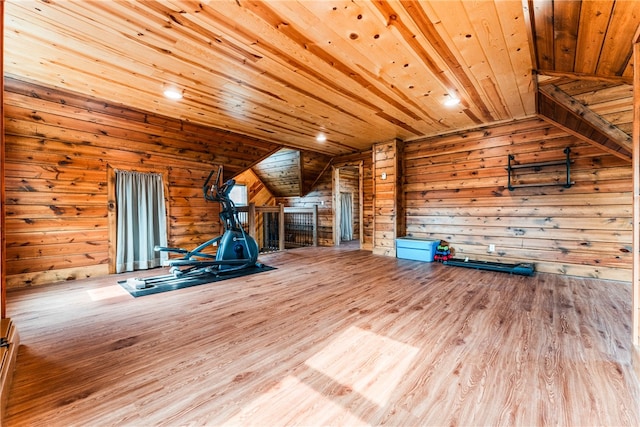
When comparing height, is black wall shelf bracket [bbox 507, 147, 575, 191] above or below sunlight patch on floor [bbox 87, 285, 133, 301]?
above

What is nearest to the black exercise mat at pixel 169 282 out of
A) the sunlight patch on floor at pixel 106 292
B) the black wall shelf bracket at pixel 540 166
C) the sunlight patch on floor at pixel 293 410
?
the sunlight patch on floor at pixel 106 292

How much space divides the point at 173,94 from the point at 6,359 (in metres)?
3.02

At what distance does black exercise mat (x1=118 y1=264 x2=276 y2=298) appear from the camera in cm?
342

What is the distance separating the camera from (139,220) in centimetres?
466

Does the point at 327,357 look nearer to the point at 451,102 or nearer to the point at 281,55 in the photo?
the point at 281,55

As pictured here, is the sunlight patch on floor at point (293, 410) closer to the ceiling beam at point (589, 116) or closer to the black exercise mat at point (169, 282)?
the black exercise mat at point (169, 282)

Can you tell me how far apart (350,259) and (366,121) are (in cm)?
268

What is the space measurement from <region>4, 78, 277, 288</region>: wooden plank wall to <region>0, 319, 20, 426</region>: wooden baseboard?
2436 millimetres

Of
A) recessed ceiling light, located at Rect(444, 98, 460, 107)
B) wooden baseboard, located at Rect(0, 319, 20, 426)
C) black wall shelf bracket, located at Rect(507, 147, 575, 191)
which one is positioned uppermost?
recessed ceiling light, located at Rect(444, 98, 460, 107)

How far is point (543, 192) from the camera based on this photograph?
4.28 m

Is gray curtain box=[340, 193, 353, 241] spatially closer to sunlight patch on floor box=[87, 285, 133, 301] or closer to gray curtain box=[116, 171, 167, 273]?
gray curtain box=[116, 171, 167, 273]

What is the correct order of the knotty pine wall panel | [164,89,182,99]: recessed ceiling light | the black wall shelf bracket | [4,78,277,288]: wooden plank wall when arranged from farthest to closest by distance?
1. the knotty pine wall panel
2. the black wall shelf bracket
3. [4,78,277,288]: wooden plank wall
4. [164,89,182,99]: recessed ceiling light

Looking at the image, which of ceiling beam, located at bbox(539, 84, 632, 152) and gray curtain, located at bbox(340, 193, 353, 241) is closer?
→ ceiling beam, located at bbox(539, 84, 632, 152)

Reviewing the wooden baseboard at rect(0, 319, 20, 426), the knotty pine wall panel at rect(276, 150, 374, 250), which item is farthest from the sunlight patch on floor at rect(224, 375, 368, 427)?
the knotty pine wall panel at rect(276, 150, 374, 250)
